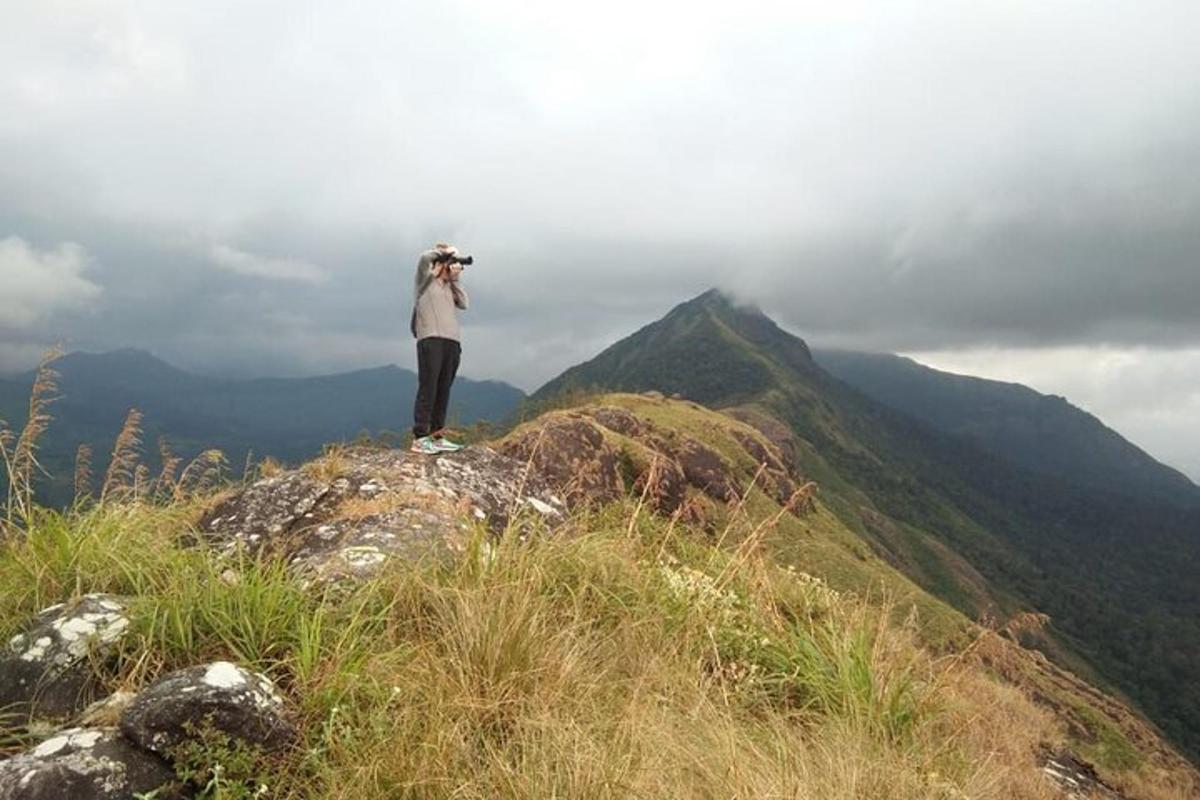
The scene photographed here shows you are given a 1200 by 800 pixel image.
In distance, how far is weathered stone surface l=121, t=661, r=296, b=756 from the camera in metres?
3.26

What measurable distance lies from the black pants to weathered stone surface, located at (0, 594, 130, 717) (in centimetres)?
547

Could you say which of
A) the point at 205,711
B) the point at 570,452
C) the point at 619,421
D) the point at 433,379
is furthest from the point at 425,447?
the point at 619,421

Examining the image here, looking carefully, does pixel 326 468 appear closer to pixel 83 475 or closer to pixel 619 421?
pixel 83 475

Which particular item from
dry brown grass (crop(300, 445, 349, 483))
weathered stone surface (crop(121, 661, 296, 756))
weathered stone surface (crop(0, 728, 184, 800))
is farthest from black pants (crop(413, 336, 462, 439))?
weathered stone surface (crop(0, 728, 184, 800))

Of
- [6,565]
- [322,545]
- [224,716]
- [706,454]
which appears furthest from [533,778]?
[706,454]

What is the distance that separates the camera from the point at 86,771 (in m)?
3.12

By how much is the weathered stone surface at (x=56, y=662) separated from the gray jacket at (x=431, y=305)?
19.7 feet

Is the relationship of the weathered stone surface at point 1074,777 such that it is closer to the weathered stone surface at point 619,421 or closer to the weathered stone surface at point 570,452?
the weathered stone surface at point 570,452

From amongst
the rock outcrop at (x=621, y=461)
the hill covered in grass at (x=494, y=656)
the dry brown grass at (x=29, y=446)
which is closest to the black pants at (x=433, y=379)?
the rock outcrop at (x=621, y=461)

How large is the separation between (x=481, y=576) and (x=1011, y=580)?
225m

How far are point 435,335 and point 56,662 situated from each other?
20.4ft

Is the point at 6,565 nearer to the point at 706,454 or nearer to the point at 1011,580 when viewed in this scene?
the point at 706,454

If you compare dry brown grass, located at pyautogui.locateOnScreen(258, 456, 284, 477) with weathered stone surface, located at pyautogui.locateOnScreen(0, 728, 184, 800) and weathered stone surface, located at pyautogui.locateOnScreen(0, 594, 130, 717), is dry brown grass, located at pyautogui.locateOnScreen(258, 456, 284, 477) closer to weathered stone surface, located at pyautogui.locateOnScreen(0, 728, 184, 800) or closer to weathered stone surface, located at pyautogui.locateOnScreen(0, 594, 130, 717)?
weathered stone surface, located at pyautogui.locateOnScreen(0, 594, 130, 717)

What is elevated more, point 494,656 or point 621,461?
point 494,656
